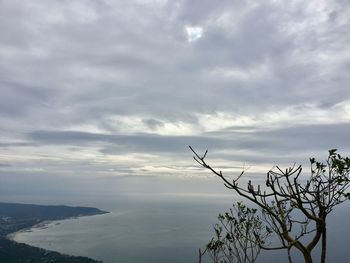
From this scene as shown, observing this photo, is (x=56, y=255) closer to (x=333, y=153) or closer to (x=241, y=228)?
(x=241, y=228)

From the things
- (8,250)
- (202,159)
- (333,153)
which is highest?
(333,153)

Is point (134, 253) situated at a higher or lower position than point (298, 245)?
lower

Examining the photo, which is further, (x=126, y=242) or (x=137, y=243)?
(x=126, y=242)

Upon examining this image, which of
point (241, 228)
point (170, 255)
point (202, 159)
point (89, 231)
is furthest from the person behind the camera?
point (89, 231)

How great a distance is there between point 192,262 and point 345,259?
4242cm

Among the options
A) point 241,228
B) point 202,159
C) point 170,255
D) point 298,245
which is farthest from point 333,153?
point 170,255

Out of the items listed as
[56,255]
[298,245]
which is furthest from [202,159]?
[56,255]

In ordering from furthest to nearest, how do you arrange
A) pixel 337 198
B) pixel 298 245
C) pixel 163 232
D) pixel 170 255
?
pixel 163 232
pixel 170 255
pixel 337 198
pixel 298 245

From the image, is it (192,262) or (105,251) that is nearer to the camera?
(192,262)

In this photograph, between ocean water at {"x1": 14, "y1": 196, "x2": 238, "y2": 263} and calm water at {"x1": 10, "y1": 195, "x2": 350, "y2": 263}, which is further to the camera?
ocean water at {"x1": 14, "y1": 196, "x2": 238, "y2": 263}

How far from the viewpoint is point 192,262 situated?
9975 cm

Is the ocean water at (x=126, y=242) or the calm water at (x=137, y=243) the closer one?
the calm water at (x=137, y=243)

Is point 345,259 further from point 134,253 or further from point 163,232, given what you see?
point 163,232

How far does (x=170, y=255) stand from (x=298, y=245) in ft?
380
